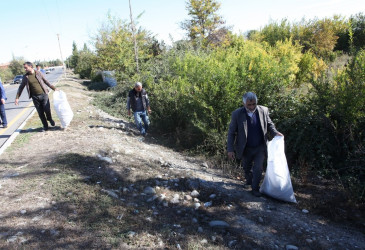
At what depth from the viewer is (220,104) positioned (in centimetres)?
649

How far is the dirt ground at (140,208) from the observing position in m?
2.81

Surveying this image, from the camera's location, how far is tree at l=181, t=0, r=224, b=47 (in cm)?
2570

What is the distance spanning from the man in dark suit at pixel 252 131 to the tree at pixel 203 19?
923 inches

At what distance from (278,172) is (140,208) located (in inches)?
84.9

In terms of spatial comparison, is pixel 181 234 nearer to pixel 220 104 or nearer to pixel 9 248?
pixel 9 248

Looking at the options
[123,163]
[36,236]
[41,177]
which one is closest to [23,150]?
[41,177]

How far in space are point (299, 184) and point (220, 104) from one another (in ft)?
8.72

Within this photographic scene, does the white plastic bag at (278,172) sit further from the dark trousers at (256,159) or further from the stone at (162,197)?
the stone at (162,197)

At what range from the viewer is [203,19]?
2622cm

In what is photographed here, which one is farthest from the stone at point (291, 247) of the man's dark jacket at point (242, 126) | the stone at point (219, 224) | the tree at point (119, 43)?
the tree at point (119, 43)

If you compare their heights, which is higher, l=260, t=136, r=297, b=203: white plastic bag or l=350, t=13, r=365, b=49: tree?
l=350, t=13, r=365, b=49: tree

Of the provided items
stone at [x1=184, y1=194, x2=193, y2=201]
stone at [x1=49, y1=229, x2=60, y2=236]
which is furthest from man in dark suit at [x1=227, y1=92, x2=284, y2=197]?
stone at [x1=49, y1=229, x2=60, y2=236]

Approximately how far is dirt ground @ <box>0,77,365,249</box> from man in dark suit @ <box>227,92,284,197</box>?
0.67 metres

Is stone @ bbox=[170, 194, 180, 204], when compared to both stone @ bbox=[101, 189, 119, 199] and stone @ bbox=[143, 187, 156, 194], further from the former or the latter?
stone @ bbox=[101, 189, 119, 199]
